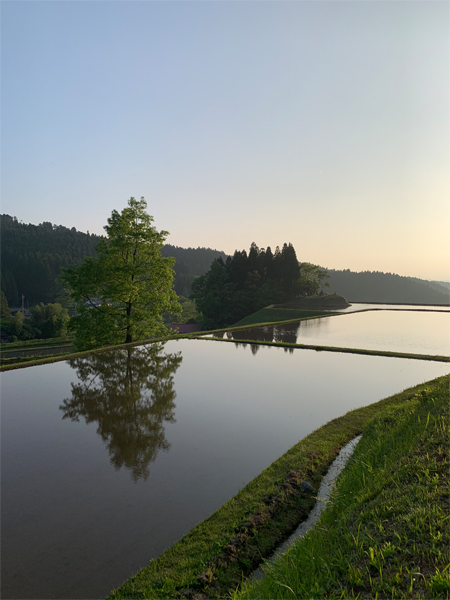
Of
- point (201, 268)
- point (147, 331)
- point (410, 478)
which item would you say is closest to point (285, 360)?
point (147, 331)

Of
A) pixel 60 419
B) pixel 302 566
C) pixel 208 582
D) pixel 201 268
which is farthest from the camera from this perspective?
pixel 201 268

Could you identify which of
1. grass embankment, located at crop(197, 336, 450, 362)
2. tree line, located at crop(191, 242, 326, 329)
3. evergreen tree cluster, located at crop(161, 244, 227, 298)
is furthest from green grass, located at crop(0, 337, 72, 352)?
evergreen tree cluster, located at crop(161, 244, 227, 298)

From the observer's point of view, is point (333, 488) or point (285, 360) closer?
point (333, 488)

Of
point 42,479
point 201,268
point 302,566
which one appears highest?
point 201,268

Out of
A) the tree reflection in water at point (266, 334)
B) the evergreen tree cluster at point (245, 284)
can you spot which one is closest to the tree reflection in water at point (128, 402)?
the tree reflection in water at point (266, 334)

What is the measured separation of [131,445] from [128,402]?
10.1ft

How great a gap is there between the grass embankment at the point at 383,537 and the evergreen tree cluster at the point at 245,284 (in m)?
51.8

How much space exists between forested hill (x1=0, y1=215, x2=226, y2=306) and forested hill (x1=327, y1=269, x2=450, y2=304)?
226 feet

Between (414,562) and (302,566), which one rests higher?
(414,562)

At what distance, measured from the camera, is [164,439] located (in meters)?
8.47

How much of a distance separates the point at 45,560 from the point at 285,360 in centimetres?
1478

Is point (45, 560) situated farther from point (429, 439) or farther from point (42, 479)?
point (429, 439)

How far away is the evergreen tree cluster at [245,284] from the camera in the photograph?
191 feet

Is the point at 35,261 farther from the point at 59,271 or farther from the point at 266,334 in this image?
the point at 266,334
